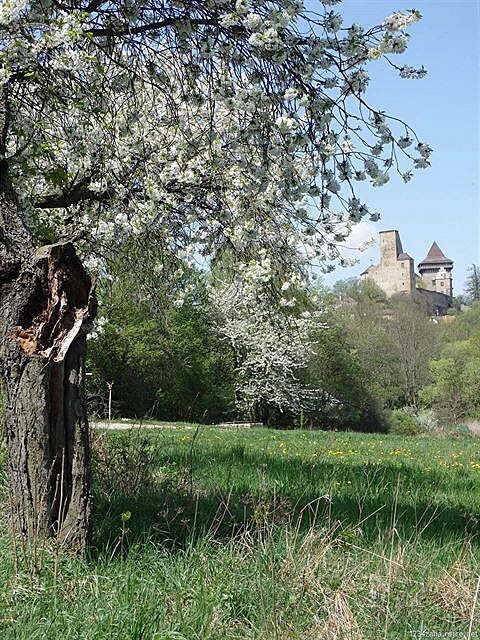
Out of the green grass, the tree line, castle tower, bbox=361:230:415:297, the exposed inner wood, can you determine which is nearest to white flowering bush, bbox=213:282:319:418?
the tree line

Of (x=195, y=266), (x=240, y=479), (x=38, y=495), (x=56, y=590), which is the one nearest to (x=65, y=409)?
(x=38, y=495)

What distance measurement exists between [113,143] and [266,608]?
5.30 metres

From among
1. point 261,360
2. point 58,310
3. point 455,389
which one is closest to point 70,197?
point 58,310

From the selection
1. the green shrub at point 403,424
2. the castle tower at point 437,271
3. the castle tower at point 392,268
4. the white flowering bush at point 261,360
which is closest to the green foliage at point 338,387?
the green shrub at point 403,424

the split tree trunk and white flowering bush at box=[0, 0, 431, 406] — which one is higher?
white flowering bush at box=[0, 0, 431, 406]

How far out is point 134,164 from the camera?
8070mm

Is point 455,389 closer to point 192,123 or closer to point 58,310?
point 192,123

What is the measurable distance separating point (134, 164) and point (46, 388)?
4.50m

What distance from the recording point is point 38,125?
706cm

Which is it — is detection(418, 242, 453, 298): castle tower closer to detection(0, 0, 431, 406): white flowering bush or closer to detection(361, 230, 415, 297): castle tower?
detection(361, 230, 415, 297): castle tower

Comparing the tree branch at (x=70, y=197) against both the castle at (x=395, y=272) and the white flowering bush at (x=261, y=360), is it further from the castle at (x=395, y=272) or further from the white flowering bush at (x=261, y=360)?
the castle at (x=395, y=272)

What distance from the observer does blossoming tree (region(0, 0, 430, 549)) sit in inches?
160

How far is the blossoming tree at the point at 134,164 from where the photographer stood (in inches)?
160

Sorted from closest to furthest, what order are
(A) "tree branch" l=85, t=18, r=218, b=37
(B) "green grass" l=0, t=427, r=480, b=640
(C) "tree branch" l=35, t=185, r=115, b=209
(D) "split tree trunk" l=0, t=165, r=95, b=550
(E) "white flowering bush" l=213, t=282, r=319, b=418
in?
1. (B) "green grass" l=0, t=427, r=480, b=640
2. (D) "split tree trunk" l=0, t=165, r=95, b=550
3. (A) "tree branch" l=85, t=18, r=218, b=37
4. (C) "tree branch" l=35, t=185, r=115, b=209
5. (E) "white flowering bush" l=213, t=282, r=319, b=418
